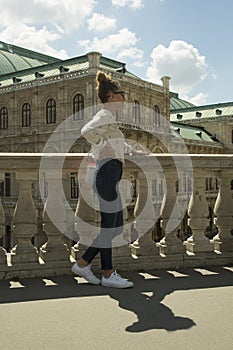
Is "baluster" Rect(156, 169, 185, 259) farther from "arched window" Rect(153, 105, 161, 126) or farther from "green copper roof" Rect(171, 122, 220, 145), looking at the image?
"green copper roof" Rect(171, 122, 220, 145)

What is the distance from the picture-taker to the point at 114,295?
3.72 m

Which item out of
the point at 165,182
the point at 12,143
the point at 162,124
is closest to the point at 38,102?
the point at 12,143

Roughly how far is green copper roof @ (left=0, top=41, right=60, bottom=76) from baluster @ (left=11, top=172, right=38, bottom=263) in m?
44.3

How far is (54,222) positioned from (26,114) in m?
35.7

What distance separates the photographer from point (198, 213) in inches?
191

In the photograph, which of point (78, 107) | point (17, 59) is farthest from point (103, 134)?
point (17, 59)

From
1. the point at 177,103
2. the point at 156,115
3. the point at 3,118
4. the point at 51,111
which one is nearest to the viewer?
the point at 51,111

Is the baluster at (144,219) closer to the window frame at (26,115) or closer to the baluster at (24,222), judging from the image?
the baluster at (24,222)

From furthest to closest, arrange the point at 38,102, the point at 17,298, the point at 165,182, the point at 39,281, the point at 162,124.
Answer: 1. the point at 162,124
2. the point at 38,102
3. the point at 165,182
4. the point at 39,281
5. the point at 17,298

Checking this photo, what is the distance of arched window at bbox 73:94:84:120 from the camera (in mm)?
35412

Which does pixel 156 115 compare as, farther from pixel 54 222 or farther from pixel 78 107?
pixel 54 222

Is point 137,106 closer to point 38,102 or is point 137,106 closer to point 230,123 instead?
point 38,102

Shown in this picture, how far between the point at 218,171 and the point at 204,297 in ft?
5.42

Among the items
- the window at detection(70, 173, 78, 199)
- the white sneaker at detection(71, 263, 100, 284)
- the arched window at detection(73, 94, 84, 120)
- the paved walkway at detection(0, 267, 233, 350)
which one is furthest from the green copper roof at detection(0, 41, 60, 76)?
the paved walkway at detection(0, 267, 233, 350)
